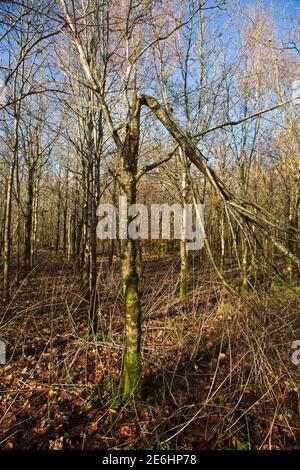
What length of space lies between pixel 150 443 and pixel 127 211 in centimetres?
220

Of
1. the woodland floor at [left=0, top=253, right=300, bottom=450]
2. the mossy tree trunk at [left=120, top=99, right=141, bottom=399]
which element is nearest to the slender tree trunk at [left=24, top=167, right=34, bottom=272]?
the woodland floor at [left=0, top=253, right=300, bottom=450]

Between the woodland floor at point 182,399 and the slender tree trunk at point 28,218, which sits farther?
the slender tree trunk at point 28,218

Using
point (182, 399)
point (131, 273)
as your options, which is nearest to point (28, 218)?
point (131, 273)

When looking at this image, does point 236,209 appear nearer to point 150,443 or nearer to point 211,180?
point 211,180

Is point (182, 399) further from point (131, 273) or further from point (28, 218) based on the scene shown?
point (28, 218)

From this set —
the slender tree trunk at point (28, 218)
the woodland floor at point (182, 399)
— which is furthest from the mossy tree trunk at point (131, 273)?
the slender tree trunk at point (28, 218)

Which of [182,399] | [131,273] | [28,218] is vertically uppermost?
[28,218]

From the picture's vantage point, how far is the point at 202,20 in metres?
8.48

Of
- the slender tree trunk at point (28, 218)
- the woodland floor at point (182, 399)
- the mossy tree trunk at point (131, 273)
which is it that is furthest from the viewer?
the slender tree trunk at point (28, 218)

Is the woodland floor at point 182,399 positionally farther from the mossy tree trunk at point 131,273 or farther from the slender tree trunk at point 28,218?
the slender tree trunk at point 28,218

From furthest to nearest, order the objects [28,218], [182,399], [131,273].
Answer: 1. [28,218]
2. [182,399]
3. [131,273]

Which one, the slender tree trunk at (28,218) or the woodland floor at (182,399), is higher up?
the slender tree trunk at (28,218)

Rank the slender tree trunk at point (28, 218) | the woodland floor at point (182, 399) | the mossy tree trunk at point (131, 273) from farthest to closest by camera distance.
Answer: the slender tree trunk at point (28, 218) < the mossy tree trunk at point (131, 273) < the woodland floor at point (182, 399)

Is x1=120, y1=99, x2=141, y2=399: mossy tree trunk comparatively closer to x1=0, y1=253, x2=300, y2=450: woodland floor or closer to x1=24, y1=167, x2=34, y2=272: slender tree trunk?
x1=0, y1=253, x2=300, y2=450: woodland floor
